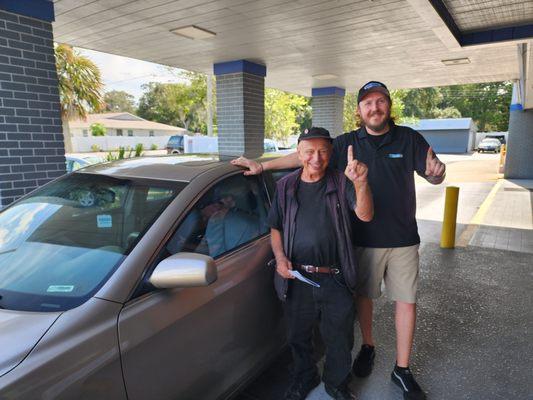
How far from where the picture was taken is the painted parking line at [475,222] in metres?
6.26

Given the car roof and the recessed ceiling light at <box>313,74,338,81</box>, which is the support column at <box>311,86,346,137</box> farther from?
the car roof

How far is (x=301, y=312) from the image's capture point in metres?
2.38

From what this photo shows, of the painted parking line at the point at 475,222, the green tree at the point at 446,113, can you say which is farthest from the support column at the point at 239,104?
the green tree at the point at 446,113

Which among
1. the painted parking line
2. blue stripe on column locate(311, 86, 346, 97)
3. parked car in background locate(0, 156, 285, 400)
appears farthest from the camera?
blue stripe on column locate(311, 86, 346, 97)

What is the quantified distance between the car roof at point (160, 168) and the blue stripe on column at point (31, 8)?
2563 mm

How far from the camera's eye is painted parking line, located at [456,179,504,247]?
6262 mm

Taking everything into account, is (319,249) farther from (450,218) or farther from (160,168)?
(450,218)

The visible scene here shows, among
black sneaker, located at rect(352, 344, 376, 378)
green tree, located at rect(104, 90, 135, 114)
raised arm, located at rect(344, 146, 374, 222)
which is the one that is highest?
green tree, located at rect(104, 90, 135, 114)

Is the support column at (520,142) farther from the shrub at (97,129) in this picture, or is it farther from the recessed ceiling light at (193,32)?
the shrub at (97,129)

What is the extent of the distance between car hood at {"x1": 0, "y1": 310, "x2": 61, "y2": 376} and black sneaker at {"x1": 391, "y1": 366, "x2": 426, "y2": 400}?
84.2 inches

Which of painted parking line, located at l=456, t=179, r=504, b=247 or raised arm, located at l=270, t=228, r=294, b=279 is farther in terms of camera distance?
painted parking line, located at l=456, t=179, r=504, b=247

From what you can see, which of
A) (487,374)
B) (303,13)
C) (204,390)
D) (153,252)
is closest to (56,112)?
(303,13)

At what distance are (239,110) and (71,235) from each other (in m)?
5.97

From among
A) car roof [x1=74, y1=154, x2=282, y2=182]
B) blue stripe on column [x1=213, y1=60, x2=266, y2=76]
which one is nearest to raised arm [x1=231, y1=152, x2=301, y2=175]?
car roof [x1=74, y1=154, x2=282, y2=182]
